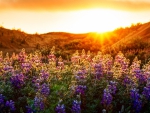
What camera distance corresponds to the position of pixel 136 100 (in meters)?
7.99

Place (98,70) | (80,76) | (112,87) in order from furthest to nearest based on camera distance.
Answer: (98,70), (80,76), (112,87)

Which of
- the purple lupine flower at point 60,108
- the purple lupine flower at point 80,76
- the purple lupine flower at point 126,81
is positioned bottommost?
the purple lupine flower at point 60,108

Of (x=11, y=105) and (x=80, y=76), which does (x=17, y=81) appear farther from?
(x=80, y=76)

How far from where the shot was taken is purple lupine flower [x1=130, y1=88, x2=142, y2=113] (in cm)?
799

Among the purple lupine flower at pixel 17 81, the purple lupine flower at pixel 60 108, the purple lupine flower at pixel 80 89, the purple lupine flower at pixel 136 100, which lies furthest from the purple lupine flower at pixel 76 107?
the purple lupine flower at pixel 17 81

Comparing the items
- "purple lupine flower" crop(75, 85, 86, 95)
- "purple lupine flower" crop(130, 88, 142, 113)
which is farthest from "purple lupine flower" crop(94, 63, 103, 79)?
"purple lupine flower" crop(130, 88, 142, 113)

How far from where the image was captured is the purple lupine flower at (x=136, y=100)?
7.99 meters

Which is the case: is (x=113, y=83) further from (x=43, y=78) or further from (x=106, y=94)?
(x=43, y=78)

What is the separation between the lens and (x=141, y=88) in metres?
8.92

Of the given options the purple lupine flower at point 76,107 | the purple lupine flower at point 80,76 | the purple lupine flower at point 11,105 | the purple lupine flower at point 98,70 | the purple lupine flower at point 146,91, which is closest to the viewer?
the purple lupine flower at point 76,107

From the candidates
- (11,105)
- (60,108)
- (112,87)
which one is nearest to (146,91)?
(112,87)

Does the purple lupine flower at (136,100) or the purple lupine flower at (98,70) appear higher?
the purple lupine flower at (98,70)

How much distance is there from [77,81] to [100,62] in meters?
1.10

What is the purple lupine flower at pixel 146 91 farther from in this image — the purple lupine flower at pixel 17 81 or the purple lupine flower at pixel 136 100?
the purple lupine flower at pixel 17 81
